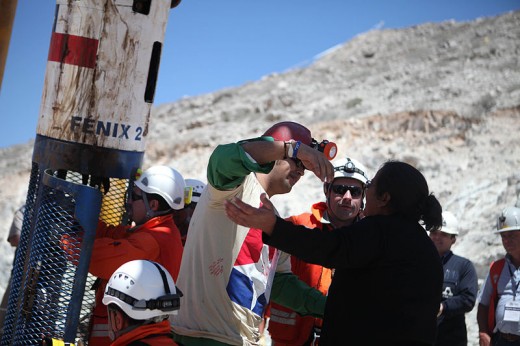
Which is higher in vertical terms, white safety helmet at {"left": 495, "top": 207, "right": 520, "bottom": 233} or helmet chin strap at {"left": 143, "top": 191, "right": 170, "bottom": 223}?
white safety helmet at {"left": 495, "top": 207, "right": 520, "bottom": 233}

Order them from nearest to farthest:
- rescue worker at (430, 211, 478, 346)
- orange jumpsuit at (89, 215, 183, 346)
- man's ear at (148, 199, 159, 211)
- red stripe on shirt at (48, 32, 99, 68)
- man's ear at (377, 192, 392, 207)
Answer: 1. man's ear at (377, 192, 392, 207)
2. orange jumpsuit at (89, 215, 183, 346)
3. red stripe on shirt at (48, 32, 99, 68)
4. man's ear at (148, 199, 159, 211)
5. rescue worker at (430, 211, 478, 346)

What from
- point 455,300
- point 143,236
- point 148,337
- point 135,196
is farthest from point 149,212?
point 455,300

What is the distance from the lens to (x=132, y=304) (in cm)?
422

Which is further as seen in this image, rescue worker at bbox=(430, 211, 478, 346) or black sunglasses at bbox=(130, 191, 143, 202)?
rescue worker at bbox=(430, 211, 478, 346)

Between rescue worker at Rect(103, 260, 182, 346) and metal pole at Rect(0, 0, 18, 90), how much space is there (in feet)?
6.01

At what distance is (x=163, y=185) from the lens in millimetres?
5871

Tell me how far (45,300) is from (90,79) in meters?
1.64

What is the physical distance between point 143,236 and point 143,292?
3.85 ft

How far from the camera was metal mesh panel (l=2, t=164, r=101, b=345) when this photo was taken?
5.43 m

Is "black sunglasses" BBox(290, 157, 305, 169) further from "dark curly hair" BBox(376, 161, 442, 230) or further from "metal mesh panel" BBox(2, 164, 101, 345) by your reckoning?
"metal mesh panel" BBox(2, 164, 101, 345)

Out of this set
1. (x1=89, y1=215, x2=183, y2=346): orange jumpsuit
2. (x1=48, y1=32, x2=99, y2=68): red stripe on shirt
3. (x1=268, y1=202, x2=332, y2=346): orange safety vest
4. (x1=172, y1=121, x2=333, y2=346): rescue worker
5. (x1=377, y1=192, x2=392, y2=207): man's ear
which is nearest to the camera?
(x1=172, y1=121, x2=333, y2=346): rescue worker

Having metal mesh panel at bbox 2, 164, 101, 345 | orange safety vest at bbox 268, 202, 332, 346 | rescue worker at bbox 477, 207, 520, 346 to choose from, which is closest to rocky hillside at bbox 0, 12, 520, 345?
rescue worker at bbox 477, 207, 520, 346

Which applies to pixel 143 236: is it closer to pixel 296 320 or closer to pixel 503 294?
pixel 296 320

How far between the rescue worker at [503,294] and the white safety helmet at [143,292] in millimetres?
4676
